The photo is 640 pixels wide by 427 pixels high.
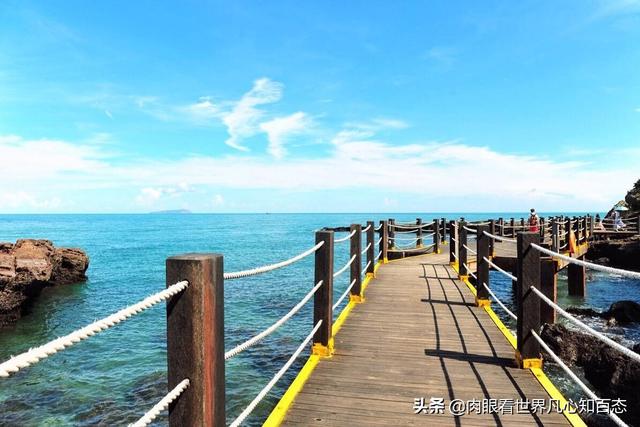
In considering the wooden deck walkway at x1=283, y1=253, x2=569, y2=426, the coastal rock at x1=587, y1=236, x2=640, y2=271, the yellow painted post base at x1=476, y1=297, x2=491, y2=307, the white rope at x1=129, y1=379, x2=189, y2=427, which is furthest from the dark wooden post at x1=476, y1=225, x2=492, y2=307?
the coastal rock at x1=587, y1=236, x2=640, y2=271

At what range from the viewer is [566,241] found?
778 inches

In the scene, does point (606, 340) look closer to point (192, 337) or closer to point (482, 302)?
point (192, 337)

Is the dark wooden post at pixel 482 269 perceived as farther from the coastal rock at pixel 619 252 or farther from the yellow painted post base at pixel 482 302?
the coastal rock at pixel 619 252

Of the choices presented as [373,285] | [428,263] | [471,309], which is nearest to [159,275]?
[428,263]

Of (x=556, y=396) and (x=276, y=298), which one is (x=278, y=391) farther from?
(x=276, y=298)

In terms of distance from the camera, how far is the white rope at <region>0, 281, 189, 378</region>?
114 centimetres

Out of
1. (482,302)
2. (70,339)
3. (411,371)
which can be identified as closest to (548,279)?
(482,302)

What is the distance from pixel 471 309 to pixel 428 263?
243 inches

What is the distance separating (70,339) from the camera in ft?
4.54

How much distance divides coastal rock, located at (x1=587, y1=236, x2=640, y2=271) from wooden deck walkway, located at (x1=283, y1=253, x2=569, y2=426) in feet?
75.7

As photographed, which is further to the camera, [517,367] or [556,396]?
[517,367]

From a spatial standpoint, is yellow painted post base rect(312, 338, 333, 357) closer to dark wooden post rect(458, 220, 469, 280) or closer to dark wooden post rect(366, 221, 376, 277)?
dark wooden post rect(366, 221, 376, 277)

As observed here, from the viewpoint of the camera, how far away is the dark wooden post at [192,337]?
1987 millimetres

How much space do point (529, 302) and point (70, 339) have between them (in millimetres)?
4305
